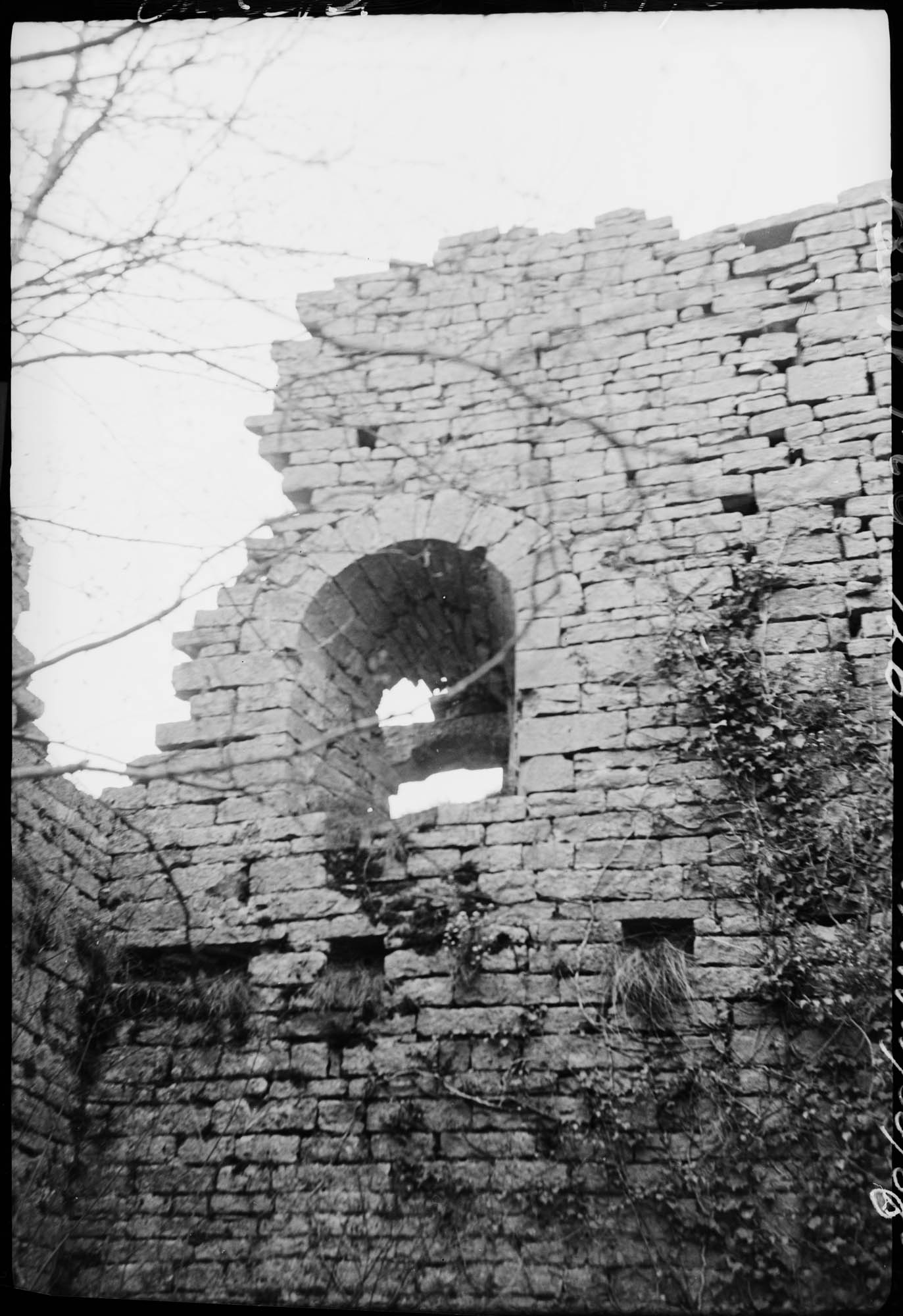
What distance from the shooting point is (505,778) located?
4.86 m

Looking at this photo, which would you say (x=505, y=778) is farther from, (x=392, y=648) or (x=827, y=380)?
(x=827, y=380)

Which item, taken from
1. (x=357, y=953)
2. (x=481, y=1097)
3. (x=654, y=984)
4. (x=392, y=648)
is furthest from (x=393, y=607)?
(x=481, y=1097)

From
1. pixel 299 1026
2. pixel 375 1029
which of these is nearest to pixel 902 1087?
pixel 375 1029

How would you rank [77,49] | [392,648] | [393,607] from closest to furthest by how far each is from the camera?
1. [77,49]
2. [393,607]
3. [392,648]

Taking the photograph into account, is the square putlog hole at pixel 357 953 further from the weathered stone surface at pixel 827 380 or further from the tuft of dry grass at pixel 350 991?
the weathered stone surface at pixel 827 380

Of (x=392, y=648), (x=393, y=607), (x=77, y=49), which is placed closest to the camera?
(x=77, y=49)

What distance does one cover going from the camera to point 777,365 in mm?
5059

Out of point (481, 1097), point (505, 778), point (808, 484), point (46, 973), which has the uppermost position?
point (808, 484)

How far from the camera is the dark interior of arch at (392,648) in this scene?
5180mm

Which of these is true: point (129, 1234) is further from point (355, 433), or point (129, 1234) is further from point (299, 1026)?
point (355, 433)

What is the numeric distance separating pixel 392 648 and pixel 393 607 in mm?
252

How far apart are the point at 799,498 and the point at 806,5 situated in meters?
1.83

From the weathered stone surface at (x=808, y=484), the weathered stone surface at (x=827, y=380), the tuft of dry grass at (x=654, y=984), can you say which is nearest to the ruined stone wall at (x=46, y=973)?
the tuft of dry grass at (x=654, y=984)

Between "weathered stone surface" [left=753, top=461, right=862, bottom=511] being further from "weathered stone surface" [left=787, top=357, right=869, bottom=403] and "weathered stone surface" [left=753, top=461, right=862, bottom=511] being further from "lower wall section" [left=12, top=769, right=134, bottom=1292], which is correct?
"lower wall section" [left=12, top=769, right=134, bottom=1292]
